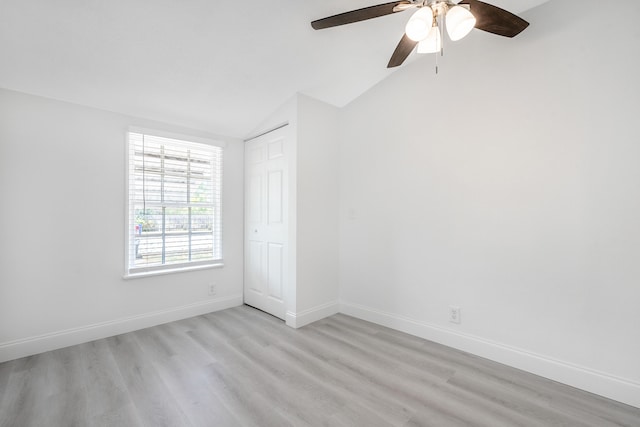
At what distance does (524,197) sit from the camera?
2221 mm

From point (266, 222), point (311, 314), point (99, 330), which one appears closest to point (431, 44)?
point (266, 222)

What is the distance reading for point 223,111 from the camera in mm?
3135

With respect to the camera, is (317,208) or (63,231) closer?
(63,231)

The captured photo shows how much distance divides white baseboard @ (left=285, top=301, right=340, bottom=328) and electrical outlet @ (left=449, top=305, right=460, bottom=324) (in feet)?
4.43

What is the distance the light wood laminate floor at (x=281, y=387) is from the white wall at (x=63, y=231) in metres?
0.27

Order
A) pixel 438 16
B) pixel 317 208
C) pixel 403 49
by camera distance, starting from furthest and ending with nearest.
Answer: pixel 317 208, pixel 403 49, pixel 438 16

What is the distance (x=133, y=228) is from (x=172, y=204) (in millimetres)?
456

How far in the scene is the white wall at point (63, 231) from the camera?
7.67 feet

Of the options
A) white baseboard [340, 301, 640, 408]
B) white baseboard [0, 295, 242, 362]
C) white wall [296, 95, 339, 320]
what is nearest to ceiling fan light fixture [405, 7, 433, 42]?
white wall [296, 95, 339, 320]

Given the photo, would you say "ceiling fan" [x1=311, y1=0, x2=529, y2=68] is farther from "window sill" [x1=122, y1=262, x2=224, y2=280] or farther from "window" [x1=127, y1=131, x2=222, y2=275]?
"window sill" [x1=122, y1=262, x2=224, y2=280]

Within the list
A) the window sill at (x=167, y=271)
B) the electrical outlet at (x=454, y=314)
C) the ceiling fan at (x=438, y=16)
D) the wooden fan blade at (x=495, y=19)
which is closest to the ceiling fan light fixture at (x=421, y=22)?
the ceiling fan at (x=438, y=16)

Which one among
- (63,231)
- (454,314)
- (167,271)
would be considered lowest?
(454,314)

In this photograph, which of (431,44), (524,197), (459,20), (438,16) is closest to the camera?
(459,20)

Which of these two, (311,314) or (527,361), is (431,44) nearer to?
(527,361)
